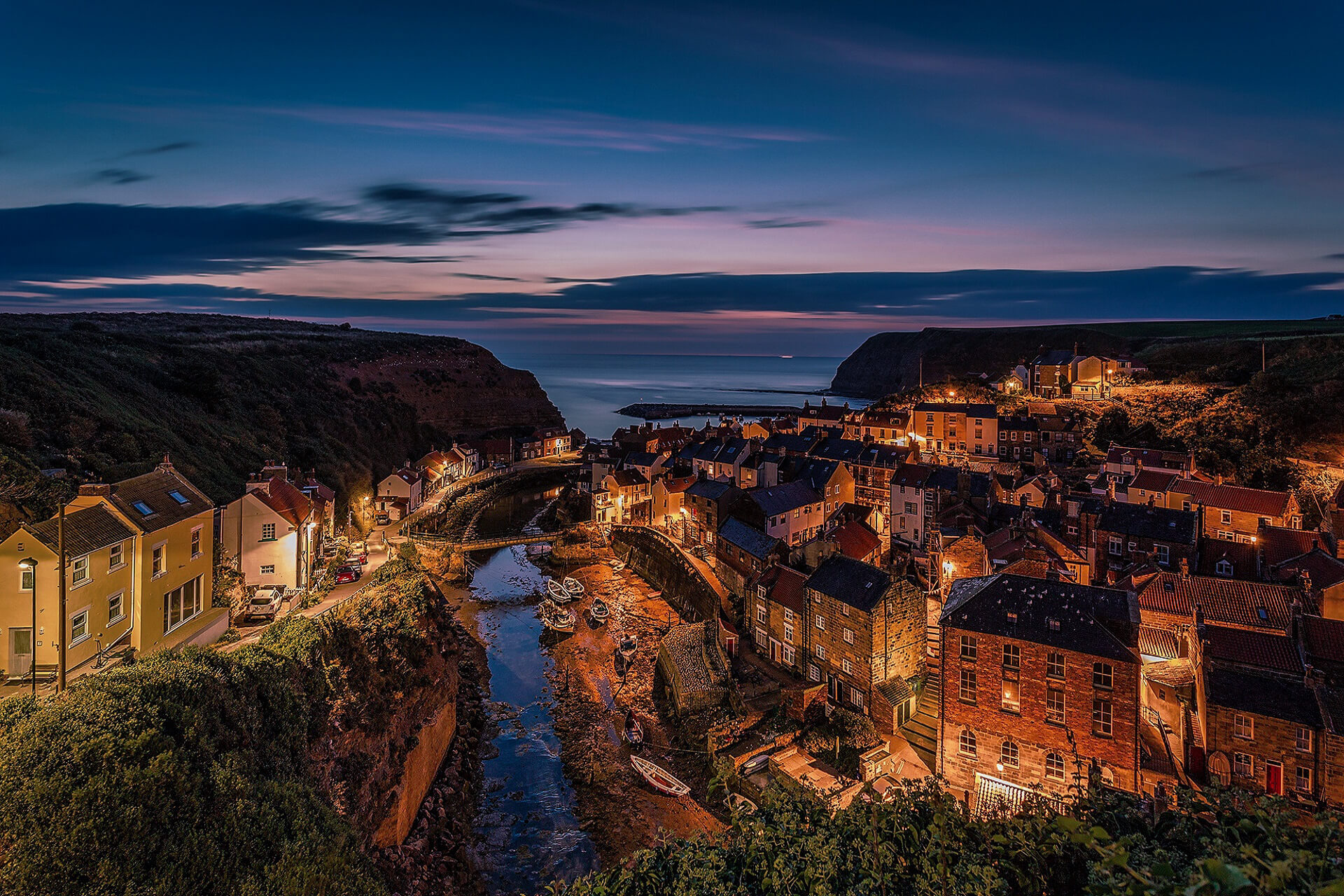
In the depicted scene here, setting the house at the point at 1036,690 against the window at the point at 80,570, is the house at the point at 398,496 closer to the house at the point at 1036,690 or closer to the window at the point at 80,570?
the window at the point at 80,570

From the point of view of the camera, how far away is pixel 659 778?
19.8 m

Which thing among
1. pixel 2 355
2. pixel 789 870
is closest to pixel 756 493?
pixel 789 870

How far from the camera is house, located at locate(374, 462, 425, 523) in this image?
163 ft

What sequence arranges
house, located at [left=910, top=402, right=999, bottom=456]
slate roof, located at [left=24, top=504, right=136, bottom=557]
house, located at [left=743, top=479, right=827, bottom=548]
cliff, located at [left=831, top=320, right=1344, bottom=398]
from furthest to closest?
cliff, located at [left=831, top=320, right=1344, bottom=398] → house, located at [left=910, top=402, right=999, bottom=456] → house, located at [left=743, top=479, right=827, bottom=548] → slate roof, located at [left=24, top=504, right=136, bottom=557]

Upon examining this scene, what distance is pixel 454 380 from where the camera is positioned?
314 feet

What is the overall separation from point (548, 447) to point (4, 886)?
249 feet

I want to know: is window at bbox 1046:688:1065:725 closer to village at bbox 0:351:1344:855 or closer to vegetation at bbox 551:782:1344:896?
village at bbox 0:351:1344:855

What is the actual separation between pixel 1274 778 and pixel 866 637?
971cm

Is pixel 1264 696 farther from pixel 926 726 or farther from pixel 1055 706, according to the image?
pixel 926 726

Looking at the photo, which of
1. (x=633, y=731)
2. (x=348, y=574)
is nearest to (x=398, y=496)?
(x=348, y=574)

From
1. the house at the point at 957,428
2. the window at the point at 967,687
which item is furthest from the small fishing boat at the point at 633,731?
the house at the point at 957,428

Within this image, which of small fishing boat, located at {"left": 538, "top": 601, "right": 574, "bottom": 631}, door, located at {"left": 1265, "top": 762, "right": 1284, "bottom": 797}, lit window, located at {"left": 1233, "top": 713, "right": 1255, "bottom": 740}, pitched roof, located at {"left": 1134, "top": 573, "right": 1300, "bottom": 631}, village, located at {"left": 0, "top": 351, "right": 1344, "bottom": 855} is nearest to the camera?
door, located at {"left": 1265, "top": 762, "right": 1284, "bottom": 797}

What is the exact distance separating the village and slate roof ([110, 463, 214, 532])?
10 cm

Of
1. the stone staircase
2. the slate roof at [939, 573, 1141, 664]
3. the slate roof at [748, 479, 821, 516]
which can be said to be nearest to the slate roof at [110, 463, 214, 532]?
the slate roof at [939, 573, 1141, 664]
